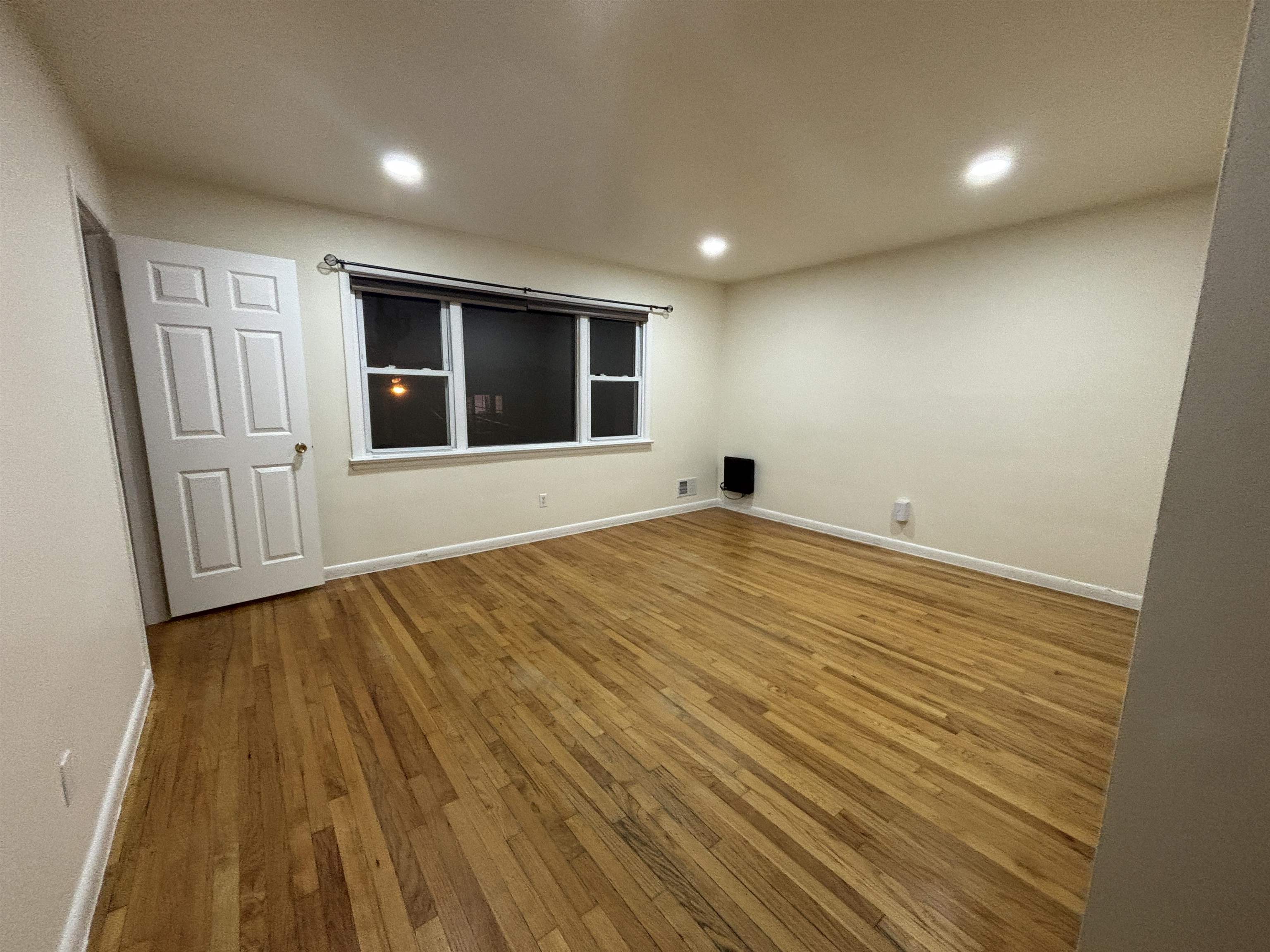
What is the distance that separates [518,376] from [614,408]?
3.33ft

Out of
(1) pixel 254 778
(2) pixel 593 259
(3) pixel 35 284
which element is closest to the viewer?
(3) pixel 35 284

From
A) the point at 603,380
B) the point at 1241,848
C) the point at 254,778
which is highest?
the point at 603,380

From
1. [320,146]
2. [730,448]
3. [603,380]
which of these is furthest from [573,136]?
[730,448]

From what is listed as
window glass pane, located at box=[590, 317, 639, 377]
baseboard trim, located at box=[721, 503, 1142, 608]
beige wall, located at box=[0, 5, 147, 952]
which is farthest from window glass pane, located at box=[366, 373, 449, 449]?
baseboard trim, located at box=[721, 503, 1142, 608]

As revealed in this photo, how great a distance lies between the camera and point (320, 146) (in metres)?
2.33

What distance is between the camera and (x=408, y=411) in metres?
3.73

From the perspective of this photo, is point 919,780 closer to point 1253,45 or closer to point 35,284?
point 1253,45

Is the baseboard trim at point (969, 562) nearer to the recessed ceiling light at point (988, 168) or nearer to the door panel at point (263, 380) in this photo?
the recessed ceiling light at point (988, 168)

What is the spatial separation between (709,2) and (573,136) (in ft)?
3.05

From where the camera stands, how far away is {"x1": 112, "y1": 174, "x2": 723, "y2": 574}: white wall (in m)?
2.84

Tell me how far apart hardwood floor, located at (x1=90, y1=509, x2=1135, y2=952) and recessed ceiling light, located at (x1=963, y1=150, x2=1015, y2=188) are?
8.04 feet

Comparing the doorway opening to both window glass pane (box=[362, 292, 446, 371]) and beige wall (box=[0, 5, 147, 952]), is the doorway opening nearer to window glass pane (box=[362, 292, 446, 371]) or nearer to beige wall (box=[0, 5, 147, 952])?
beige wall (box=[0, 5, 147, 952])

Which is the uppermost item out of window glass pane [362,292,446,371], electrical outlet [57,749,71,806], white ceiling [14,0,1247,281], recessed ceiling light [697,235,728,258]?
recessed ceiling light [697,235,728,258]

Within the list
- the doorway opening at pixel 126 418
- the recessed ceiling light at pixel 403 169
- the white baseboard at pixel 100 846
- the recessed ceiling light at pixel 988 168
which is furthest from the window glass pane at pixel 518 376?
the recessed ceiling light at pixel 988 168
